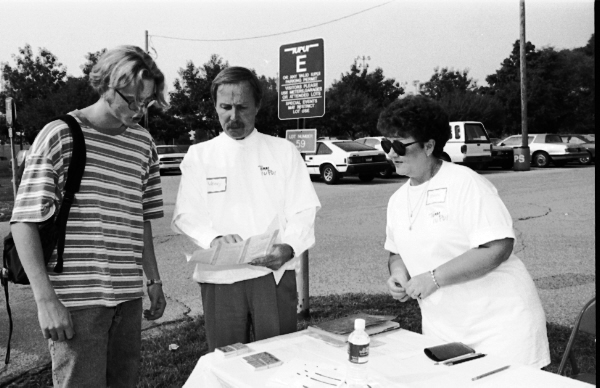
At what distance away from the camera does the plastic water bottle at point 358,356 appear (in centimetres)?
178

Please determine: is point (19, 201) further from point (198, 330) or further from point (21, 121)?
point (21, 121)

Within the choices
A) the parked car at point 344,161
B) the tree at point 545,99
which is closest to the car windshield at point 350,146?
the parked car at point 344,161

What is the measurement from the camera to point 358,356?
1781 millimetres

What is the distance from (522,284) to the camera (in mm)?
2354

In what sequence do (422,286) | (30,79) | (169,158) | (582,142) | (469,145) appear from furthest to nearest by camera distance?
(30,79) → (169,158) → (582,142) → (469,145) → (422,286)

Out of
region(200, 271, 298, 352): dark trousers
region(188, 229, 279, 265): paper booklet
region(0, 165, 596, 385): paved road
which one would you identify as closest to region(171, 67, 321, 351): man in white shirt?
region(200, 271, 298, 352): dark trousers

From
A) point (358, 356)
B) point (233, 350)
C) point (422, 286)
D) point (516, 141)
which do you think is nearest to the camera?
point (358, 356)

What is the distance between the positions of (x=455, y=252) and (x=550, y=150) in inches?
887

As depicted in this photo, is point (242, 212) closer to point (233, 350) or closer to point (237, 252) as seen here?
point (237, 252)

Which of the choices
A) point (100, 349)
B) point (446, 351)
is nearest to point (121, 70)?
point (100, 349)

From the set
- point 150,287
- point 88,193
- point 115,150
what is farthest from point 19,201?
point 150,287

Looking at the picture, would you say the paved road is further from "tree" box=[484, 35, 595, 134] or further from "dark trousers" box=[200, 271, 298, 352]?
"tree" box=[484, 35, 595, 134]

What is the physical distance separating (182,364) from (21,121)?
33.9 meters

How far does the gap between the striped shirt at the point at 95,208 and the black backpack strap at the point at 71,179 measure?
0.02 meters
